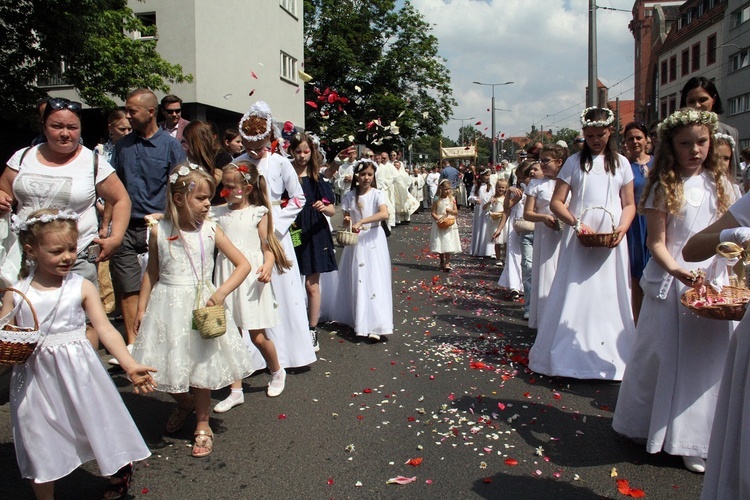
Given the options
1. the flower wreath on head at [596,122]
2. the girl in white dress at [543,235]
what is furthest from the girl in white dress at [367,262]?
the flower wreath on head at [596,122]

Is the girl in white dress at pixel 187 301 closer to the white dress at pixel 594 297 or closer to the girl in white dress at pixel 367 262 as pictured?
the white dress at pixel 594 297

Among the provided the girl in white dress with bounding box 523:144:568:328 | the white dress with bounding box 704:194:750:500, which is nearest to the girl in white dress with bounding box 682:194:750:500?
the white dress with bounding box 704:194:750:500

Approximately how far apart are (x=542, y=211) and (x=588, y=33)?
8.55 metres

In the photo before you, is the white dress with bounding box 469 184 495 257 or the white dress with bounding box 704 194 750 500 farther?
the white dress with bounding box 469 184 495 257

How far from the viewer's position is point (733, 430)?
2.78 metres

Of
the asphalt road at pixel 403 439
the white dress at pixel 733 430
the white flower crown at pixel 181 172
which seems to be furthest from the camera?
the white flower crown at pixel 181 172

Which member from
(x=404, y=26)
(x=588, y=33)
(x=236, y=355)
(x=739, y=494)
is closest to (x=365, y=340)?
(x=236, y=355)

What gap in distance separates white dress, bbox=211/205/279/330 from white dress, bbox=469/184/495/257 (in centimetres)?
1066

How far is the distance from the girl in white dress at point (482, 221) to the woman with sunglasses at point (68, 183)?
37.7ft

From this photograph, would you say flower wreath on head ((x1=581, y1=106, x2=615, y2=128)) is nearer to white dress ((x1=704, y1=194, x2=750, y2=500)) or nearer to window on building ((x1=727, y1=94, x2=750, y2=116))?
white dress ((x1=704, y1=194, x2=750, y2=500))

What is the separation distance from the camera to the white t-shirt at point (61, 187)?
14.5ft

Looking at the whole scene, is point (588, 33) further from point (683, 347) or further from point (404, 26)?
point (404, 26)

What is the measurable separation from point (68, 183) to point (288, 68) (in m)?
28.8

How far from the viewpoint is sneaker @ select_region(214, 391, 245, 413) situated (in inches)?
204
